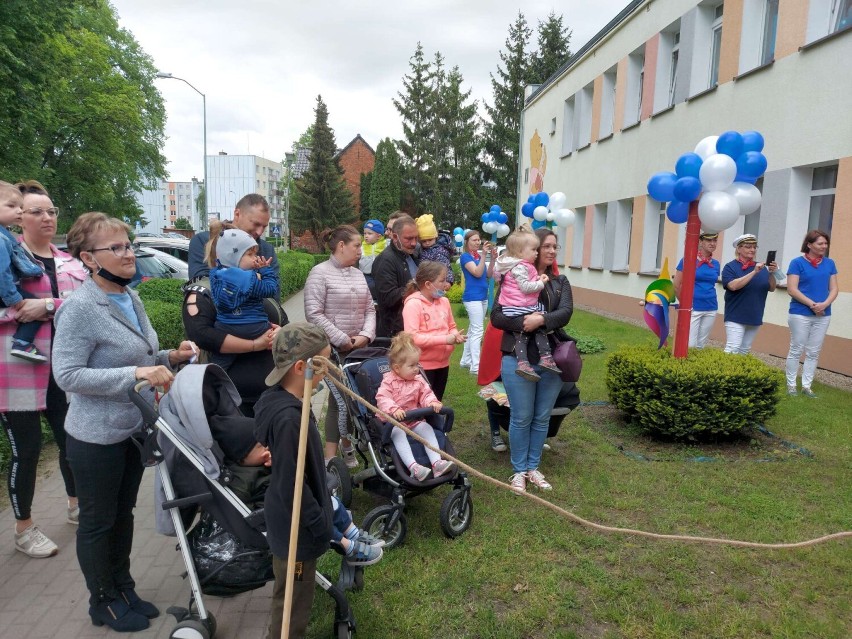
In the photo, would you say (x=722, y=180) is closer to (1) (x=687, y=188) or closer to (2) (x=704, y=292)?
(1) (x=687, y=188)

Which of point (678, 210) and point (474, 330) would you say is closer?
point (678, 210)

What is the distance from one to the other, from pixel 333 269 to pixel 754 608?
140 inches

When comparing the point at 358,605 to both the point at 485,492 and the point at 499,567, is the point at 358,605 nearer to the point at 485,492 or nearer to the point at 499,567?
the point at 499,567

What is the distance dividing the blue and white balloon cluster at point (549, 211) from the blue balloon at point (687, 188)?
5807 millimetres

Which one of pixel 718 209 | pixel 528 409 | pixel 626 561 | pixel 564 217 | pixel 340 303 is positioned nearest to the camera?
pixel 626 561

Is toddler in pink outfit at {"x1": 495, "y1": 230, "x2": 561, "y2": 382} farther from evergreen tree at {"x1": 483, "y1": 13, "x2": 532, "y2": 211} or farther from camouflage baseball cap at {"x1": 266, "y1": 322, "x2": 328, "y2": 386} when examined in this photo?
evergreen tree at {"x1": 483, "y1": 13, "x2": 532, "y2": 211}

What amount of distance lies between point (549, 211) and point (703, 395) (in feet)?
22.5

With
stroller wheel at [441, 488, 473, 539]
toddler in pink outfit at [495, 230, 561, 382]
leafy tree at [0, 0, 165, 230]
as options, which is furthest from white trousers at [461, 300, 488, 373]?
leafy tree at [0, 0, 165, 230]

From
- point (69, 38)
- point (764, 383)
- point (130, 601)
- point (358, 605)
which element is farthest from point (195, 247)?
point (69, 38)

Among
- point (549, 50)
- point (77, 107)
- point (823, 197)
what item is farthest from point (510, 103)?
point (823, 197)

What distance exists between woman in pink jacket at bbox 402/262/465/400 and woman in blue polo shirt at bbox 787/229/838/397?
4822 mm

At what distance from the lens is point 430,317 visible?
464 cm

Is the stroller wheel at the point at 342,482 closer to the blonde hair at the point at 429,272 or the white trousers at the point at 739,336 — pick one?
the blonde hair at the point at 429,272

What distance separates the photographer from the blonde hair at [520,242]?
4469 mm
